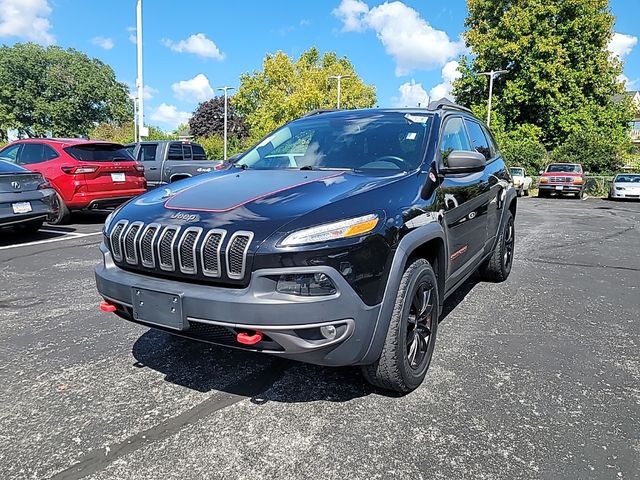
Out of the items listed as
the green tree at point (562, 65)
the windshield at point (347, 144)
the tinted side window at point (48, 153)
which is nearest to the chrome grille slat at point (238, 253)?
the windshield at point (347, 144)

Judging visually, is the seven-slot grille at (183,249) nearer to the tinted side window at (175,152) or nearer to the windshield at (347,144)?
the windshield at (347,144)

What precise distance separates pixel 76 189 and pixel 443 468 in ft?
28.8

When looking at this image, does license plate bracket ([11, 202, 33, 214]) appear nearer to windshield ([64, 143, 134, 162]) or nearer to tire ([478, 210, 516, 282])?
windshield ([64, 143, 134, 162])

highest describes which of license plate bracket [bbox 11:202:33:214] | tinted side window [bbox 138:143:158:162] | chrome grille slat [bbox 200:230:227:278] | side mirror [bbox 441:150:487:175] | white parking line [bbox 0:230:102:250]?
tinted side window [bbox 138:143:158:162]

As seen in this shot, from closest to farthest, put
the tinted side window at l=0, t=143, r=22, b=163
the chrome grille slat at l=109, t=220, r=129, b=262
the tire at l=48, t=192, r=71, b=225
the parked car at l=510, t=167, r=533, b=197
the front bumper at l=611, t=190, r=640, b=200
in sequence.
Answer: the chrome grille slat at l=109, t=220, r=129, b=262
the tire at l=48, t=192, r=71, b=225
the tinted side window at l=0, t=143, r=22, b=163
the front bumper at l=611, t=190, r=640, b=200
the parked car at l=510, t=167, r=533, b=197

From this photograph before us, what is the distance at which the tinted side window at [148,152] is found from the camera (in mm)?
13719

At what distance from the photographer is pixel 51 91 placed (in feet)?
180

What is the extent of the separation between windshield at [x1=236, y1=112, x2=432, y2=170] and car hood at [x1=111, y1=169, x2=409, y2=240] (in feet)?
0.84

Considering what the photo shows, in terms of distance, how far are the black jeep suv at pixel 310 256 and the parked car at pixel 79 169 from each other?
6.91m

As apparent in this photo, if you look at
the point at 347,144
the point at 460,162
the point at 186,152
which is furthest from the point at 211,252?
the point at 186,152

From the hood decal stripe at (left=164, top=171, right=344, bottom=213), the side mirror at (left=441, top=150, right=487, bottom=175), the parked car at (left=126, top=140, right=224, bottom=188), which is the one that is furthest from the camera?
the parked car at (left=126, top=140, right=224, bottom=188)

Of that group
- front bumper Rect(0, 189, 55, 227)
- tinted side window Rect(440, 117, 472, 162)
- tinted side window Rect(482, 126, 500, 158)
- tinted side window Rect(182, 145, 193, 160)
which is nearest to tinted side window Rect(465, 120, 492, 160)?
tinted side window Rect(482, 126, 500, 158)

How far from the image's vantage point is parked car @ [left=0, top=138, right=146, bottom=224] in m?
9.18

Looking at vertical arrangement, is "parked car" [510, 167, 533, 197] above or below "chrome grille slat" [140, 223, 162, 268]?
above
